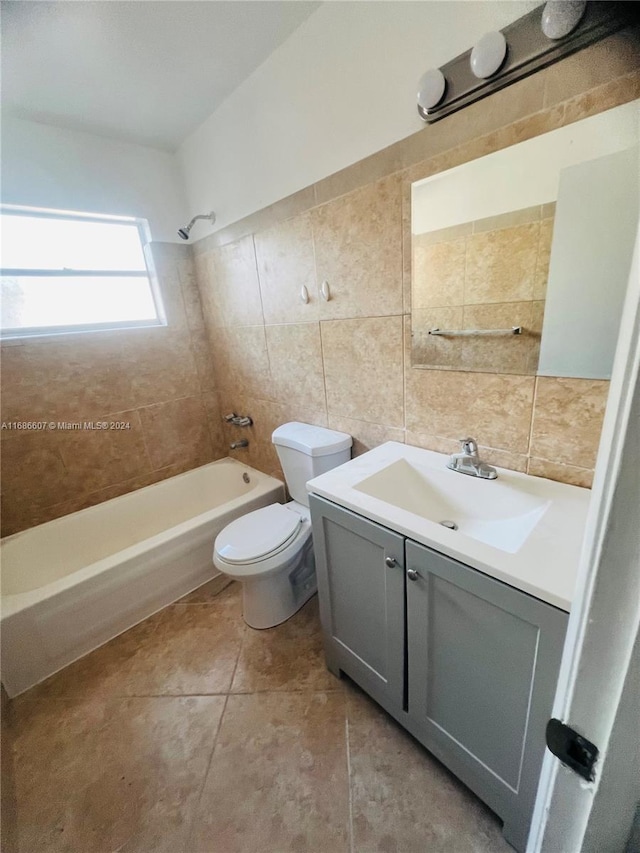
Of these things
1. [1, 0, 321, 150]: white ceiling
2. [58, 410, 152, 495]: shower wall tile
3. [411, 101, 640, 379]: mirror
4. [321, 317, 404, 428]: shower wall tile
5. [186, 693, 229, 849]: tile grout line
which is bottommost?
[186, 693, 229, 849]: tile grout line

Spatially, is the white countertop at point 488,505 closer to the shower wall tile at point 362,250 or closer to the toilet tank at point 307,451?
the toilet tank at point 307,451

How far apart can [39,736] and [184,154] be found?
3001 mm

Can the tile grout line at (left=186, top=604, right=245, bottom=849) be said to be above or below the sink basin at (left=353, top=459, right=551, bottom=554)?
below

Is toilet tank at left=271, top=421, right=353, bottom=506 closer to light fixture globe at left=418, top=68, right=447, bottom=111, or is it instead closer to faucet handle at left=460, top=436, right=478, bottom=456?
faucet handle at left=460, top=436, right=478, bottom=456

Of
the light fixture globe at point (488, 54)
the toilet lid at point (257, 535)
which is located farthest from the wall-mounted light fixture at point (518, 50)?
the toilet lid at point (257, 535)

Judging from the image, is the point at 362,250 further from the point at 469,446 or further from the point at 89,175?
the point at 89,175

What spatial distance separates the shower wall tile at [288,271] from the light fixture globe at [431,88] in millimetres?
609

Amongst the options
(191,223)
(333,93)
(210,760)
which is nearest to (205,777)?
(210,760)

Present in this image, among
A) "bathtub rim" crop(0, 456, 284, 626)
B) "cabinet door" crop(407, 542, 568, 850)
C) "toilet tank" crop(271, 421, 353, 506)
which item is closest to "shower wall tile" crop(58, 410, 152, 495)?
"bathtub rim" crop(0, 456, 284, 626)

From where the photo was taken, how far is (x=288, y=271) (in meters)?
1.68

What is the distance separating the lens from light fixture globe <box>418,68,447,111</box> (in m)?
0.97

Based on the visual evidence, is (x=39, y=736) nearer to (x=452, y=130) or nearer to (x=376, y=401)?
(x=376, y=401)

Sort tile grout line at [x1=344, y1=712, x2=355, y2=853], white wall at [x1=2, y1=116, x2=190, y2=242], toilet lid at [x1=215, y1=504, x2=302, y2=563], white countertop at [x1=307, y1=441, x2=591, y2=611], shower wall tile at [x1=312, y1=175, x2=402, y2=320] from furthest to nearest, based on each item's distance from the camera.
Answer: white wall at [x1=2, y1=116, x2=190, y2=242]
toilet lid at [x1=215, y1=504, x2=302, y2=563]
shower wall tile at [x1=312, y1=175, x2=402, y2=320]
tile grout line at [x1=344, y1=712, x2=355, y2=853]
white countertop at [x1=307, y1=441, x2=591, y2=611]

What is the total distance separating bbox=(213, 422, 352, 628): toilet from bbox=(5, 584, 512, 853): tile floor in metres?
0.17
